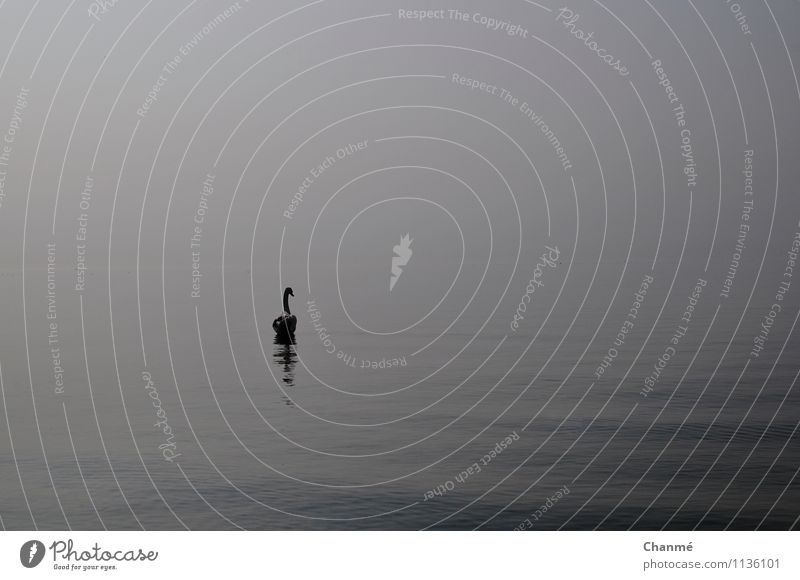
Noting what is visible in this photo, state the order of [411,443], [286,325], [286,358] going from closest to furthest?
[411,443], [286,358], [286,325]

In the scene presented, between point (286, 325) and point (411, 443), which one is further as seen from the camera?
→ point (286, 325)

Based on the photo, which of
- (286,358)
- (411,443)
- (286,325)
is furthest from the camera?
(286,325)

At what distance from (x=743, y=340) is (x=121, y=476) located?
31156mm

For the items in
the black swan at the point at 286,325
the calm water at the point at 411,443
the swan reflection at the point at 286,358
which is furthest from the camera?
the black swan at the point at 286,325

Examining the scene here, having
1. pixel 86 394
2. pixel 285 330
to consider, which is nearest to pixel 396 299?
pixel 285 330

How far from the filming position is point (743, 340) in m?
44.9

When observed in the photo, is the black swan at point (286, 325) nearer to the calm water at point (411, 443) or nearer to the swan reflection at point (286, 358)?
the swan reflection at point (286, 358)

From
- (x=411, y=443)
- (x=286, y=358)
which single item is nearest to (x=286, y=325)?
(x=286, y=358)

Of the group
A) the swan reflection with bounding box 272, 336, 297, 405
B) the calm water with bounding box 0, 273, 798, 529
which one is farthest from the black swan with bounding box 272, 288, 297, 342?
the calm water with bounding box 0, 273, 798, 529

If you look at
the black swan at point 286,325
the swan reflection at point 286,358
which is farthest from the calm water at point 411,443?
the black swan at point 286,325

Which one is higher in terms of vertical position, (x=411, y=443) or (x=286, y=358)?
(x=286, y=358)

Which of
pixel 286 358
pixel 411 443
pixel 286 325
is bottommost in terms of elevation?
pixel 411 443

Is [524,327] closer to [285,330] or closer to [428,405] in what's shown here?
[285,330]

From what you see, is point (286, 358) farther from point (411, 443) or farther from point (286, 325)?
point (411, 443)
